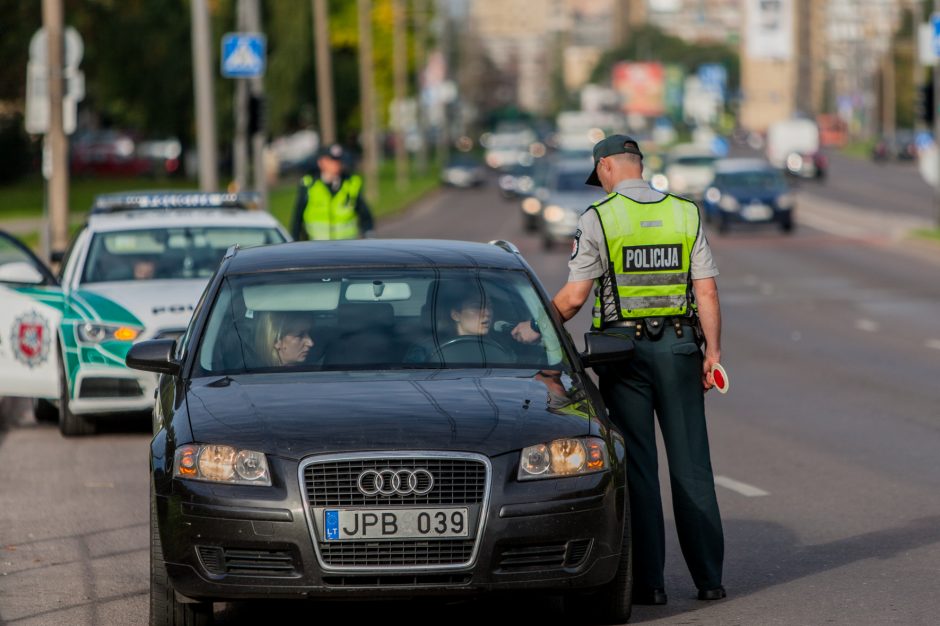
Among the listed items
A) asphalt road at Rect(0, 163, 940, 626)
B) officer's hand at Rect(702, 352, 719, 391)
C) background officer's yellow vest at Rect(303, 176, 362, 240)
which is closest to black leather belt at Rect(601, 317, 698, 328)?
officer's hand at Rect(702, 352, 719, 391)

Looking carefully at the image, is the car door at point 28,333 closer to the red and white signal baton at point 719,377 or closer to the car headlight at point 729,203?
the red and white signal baton at point 719,377

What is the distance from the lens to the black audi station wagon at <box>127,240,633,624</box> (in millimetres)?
6438

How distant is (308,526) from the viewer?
6406 mm

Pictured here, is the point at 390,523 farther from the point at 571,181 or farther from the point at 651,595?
the point at 571,181

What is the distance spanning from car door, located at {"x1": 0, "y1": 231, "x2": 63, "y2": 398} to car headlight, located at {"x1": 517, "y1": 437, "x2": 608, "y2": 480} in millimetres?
6785

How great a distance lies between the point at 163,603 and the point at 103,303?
244 inches

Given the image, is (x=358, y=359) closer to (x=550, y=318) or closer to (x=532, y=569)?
(x=550, y=318)

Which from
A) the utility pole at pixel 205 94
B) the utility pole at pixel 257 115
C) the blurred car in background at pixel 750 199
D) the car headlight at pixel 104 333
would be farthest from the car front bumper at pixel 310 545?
the blurred car in background at pixel 750 199

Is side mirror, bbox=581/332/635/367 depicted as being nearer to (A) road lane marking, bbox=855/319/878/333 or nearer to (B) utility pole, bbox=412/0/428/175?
(A) road lane marking, bbox=855/319/878/333

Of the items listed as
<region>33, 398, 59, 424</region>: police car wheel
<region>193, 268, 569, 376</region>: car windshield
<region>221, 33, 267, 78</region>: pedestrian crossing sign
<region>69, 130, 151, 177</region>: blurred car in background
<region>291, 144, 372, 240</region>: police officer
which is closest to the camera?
<region>193, 268, 569, 376</region>: car windshield

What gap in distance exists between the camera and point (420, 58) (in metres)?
107

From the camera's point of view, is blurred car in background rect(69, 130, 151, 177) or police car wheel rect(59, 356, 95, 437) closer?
police car wheel rect(59, 356, 95, 437)

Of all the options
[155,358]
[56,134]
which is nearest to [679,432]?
[155,358]

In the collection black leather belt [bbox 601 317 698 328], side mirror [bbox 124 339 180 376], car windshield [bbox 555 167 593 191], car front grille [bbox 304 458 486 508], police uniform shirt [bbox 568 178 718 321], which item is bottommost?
car windshield [bbox 555 167 593 191]
